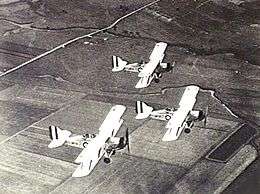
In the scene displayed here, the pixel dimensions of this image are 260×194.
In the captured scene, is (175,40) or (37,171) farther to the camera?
(175,40)

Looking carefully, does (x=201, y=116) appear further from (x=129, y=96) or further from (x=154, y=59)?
(x=154, y=59)

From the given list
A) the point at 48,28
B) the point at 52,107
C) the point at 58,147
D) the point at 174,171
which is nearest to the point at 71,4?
the point at 48,28

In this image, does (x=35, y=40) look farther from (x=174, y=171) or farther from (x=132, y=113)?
(x=174, y=171)

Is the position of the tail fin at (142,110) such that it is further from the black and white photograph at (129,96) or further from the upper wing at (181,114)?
the upper wing at (181,114)

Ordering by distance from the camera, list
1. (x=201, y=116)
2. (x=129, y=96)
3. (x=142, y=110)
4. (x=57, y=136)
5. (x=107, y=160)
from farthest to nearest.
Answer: (x=129, y=96) → (x=142, y=110) → (x=201, y=116) → (x=57, y=136) → (x=107, y=160)

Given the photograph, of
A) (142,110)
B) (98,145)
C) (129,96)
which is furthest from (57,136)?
(129,96)

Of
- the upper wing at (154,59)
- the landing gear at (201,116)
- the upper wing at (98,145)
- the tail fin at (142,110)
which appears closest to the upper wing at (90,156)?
the upper wing at (98,145)
